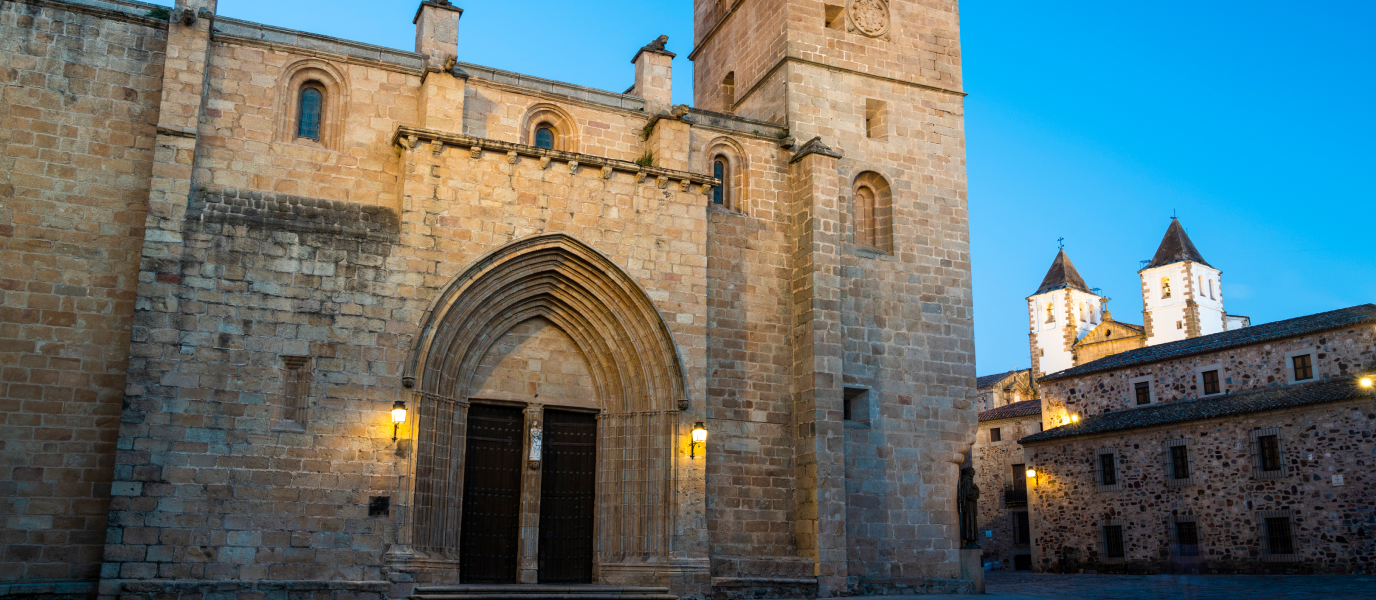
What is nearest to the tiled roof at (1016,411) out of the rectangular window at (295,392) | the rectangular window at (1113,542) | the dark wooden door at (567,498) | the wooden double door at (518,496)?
the rectangular window at (1113,542)

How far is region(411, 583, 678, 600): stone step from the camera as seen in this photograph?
13281mm

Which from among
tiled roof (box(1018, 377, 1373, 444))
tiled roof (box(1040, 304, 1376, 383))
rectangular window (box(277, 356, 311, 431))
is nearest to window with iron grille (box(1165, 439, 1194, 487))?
tiled roof (box(1018, 377, 1373, 444))

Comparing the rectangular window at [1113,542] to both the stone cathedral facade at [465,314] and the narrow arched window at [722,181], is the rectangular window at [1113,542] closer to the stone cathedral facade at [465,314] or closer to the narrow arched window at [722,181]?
the stone cathedral facade at [465,314]

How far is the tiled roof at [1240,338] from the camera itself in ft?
85.0

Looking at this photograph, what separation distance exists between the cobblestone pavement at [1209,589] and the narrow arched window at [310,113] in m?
11.8

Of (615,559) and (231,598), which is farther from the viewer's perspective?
(615,559)

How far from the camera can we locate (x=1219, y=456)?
1054 inches

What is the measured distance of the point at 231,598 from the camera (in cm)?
1260

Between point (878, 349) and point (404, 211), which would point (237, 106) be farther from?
point (878, 349)

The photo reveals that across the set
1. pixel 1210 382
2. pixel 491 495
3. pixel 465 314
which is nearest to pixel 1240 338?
pixel 1210 382

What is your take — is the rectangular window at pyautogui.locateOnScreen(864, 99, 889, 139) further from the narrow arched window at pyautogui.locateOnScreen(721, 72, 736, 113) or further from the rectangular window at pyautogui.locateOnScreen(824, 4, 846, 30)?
the narrow arched window at pyautogui.locateOnScreen(721, 72, 736, 113)

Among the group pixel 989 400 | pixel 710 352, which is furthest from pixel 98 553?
pixel 989 400

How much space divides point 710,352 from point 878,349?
3.22m

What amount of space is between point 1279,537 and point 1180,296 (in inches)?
1505
